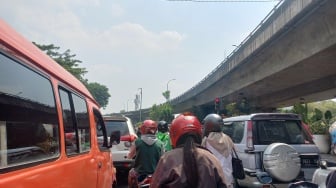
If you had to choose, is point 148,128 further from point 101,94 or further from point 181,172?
point 101,94

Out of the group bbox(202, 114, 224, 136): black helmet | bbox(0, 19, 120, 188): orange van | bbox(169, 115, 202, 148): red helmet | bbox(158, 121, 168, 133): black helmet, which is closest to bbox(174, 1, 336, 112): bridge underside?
bbox(158, 121, 168, 133): black helmet

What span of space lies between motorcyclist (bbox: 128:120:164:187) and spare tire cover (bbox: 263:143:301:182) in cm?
188

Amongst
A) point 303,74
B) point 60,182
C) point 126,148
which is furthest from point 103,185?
point 303,74

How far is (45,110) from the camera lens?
10.0ft

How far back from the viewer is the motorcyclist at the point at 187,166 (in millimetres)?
2607

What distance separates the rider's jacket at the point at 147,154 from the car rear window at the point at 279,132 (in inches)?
104

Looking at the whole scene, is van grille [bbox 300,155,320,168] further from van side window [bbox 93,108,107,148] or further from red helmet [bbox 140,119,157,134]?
van side window [bbox 93,108,107,148]

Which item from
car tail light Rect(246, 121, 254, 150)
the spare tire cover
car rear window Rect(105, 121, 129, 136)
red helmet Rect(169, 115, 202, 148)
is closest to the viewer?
red helmet Rect(169, 115, 202, 148)

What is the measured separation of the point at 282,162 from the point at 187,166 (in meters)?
4.37

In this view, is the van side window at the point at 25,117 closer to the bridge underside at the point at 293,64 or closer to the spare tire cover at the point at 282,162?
the spare tire cover at the point at 282,162

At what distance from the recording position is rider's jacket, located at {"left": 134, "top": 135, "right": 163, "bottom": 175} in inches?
223

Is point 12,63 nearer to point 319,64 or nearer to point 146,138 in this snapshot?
point 146,138

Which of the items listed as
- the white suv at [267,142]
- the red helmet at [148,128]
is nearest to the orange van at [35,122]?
the red helmet at [148,128]

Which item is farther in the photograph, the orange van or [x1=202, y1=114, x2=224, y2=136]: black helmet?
[x1=202, y1=114, x2=224, y2=136]: black helmet
